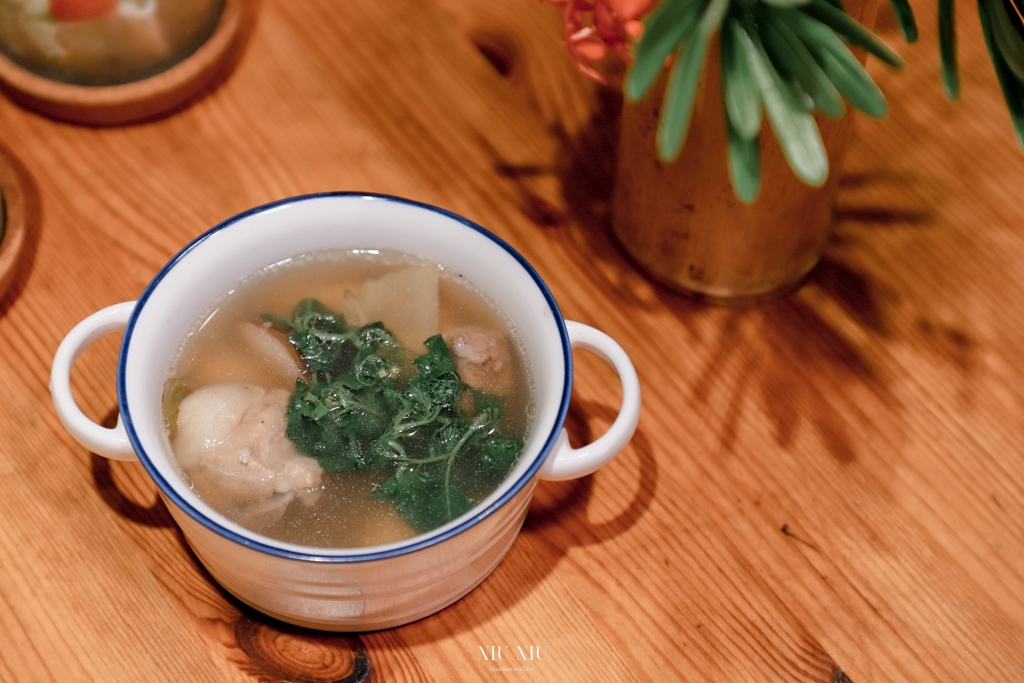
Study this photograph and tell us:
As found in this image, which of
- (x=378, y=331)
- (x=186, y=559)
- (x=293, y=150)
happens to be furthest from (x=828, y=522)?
(x=293, y=150)

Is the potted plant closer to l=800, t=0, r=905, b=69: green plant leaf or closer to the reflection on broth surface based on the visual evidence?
l=800, t=0, r=905, b=69: green plant leaf

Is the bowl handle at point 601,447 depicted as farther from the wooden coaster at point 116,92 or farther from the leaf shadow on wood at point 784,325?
the wooden coaster at point 116,92

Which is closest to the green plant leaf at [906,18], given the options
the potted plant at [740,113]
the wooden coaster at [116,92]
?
the potted plant at [740,113]

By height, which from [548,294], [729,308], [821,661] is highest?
[548,294]

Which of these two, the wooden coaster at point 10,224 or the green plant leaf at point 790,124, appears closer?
the green plant leaf at point 790,124

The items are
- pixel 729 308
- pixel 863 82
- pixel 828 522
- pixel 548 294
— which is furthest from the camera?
pixel 729 308

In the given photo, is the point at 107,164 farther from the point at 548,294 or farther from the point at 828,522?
the point at 828,522

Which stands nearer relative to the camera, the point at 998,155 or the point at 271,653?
the point at 271,653
